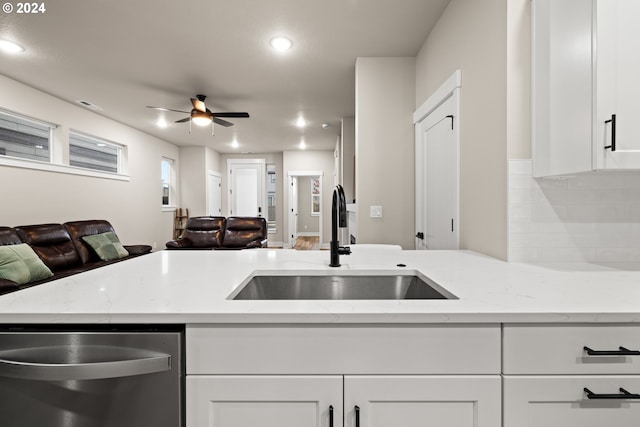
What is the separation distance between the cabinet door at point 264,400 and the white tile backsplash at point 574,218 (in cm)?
113

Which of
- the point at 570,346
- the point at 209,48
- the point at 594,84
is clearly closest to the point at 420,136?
the point at 594,84

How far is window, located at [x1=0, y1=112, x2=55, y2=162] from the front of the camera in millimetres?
3797

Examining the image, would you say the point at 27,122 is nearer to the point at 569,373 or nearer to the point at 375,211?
the point at 375,211

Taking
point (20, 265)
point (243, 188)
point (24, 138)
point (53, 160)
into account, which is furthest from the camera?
point (243, 188)

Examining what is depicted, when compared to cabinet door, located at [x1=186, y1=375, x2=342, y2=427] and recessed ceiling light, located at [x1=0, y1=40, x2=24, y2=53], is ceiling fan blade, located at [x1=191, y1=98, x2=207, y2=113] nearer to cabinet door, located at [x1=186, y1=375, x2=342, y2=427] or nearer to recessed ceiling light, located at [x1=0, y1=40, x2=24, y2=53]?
recessed ceiling light, located at [x1=0, y1=40, x2=24, y2=53]

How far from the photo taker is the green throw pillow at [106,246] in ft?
13.2

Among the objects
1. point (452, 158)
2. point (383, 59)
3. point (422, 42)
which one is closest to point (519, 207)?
point (452, 158)

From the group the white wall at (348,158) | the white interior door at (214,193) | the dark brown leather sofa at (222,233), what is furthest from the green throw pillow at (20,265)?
the white interior door at (214,193)

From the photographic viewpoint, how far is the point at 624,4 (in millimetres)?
1072

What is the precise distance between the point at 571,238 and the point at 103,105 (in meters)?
5.81

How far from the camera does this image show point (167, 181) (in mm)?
7820

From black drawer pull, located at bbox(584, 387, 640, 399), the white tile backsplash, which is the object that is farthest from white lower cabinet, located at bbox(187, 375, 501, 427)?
the white tile backsplash

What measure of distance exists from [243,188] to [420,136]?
7213 mm

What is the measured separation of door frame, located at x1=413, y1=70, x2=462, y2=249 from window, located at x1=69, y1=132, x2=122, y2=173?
5.07 meters
